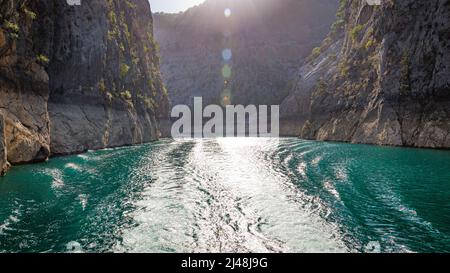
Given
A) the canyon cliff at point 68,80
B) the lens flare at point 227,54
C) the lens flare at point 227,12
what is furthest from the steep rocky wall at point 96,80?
the lens flare at point 227,12

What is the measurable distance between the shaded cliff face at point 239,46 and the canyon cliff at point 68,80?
87.4 m

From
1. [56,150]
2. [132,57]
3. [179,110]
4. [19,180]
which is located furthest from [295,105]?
[19,180]

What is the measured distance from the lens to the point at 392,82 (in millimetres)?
48469

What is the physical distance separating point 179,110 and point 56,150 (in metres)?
113

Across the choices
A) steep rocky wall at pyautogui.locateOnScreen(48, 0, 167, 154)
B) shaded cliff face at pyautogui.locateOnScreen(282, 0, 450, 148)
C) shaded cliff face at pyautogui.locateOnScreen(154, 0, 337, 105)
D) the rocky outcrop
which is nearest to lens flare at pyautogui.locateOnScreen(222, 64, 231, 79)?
shaded cliff face at pyautogui.locateOnScreen(154, 0, 337, 105)

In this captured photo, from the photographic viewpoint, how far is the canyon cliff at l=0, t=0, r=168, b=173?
2589 centimetres

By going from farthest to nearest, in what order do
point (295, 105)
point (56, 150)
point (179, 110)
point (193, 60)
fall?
point (193, 60) → point (179, 110) → point (295, 105) → point (56, 150)

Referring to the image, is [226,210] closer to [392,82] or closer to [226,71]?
[392,82]

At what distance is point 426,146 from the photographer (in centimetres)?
4038

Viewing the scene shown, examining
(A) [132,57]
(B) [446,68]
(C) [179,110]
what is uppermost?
(A) [132,57]

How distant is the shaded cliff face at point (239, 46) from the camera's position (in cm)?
15112

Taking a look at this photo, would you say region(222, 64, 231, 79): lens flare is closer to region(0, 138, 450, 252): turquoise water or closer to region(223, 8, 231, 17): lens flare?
region(223, 8, 231, 17): lens flare
